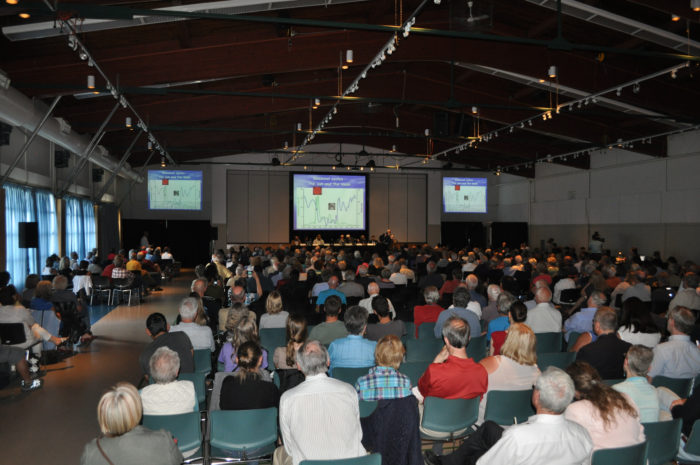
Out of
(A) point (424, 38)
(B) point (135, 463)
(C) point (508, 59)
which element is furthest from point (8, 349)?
(C) point (508, 59)

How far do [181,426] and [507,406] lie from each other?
229 centimetres

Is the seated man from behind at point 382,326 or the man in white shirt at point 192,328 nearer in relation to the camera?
the man in white shirt at point 192,328

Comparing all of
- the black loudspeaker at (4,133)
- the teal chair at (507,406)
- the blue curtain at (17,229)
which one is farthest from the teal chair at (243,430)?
the blue curtain at (17,229)

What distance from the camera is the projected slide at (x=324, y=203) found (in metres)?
26.7

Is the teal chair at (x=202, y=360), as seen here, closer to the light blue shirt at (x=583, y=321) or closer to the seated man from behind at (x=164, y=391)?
the seated man from behind at (x=164, y=391)

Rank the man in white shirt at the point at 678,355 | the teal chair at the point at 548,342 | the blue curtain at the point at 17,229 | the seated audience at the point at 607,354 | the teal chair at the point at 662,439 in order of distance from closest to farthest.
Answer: the teal chair at the point at 662,439, the man in white shirt at the point at 678,355, the seated audience at the point at 607,354, the teal chair at the point at 548,342, the blue curtain at the point at 17,229

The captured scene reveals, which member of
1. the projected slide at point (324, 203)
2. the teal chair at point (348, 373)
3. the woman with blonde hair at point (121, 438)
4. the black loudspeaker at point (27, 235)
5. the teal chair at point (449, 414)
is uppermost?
the projected slide at point (324, 203)

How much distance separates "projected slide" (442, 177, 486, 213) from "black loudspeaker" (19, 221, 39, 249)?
20477 millimetres

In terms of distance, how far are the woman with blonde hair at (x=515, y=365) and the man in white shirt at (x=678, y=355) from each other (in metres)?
1.27

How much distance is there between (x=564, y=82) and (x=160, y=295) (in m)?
12.1

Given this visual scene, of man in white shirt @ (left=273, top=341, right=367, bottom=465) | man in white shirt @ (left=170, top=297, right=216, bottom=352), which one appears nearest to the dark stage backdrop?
man in white shirt @ (left=170, top=297, right=216, bottom=352)

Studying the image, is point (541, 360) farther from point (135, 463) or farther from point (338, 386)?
point (135, 463)

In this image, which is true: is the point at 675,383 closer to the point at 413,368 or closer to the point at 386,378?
the point at 413,368

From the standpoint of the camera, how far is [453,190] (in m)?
29.2
